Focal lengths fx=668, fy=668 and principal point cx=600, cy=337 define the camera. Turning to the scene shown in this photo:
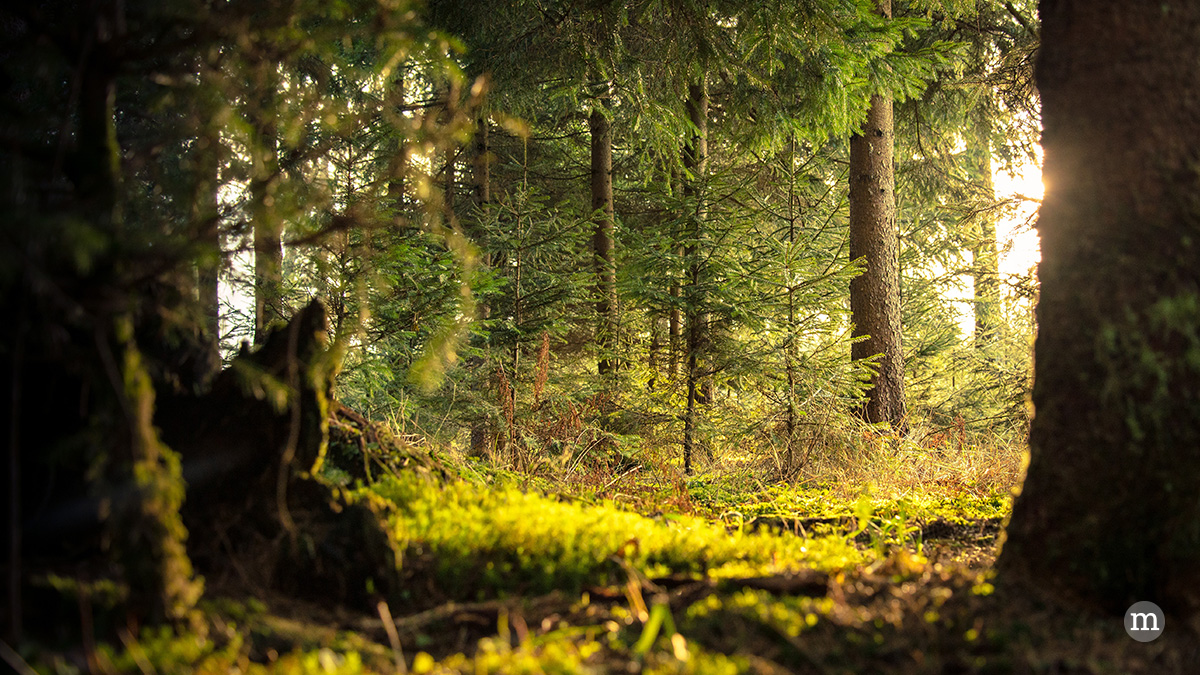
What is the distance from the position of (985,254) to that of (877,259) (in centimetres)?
126

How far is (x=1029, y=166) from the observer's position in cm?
1129

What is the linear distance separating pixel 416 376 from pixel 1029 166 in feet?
39.7

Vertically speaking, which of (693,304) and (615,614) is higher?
(693,304)

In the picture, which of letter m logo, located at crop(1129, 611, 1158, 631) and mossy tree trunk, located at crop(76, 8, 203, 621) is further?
letter m logo, located at crop(1129, 611, 1158, 631)

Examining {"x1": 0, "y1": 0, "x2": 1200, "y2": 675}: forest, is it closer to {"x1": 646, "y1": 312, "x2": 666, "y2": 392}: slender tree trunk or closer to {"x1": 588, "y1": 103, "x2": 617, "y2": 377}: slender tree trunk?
{"x1": 646, "y1": 312, "x2": 666, "y2": 392}: slender tree trunk

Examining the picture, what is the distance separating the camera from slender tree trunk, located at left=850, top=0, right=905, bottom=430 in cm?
862

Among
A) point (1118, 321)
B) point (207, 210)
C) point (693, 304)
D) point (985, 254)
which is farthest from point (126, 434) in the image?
point (985, 254)

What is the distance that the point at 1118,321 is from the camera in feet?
7.27

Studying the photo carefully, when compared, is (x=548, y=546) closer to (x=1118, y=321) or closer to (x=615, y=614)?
(x=615, y=614)

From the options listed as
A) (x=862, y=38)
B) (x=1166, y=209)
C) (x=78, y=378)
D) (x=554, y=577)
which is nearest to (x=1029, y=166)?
(x=862, y=38)

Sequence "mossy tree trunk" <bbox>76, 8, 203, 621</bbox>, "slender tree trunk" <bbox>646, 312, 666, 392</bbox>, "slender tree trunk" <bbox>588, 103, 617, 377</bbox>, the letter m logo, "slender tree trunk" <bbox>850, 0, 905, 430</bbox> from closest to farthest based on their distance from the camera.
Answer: "mossy tree trunk" <bbox>76, 8, 203, 621</bbox>
the letter m logo
"slender tree trunk" <bbox>646, 312, 666, 392</bbox>
"slender tree trunk" <bbox>850, 0, 905, 430</bbox>
"slender tree trunk" <bbox>588, 103, 617, 377</bbox>

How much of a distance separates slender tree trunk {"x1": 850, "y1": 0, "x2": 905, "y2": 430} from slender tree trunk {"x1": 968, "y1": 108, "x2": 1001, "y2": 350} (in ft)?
3.45

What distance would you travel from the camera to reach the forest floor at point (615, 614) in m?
1.77

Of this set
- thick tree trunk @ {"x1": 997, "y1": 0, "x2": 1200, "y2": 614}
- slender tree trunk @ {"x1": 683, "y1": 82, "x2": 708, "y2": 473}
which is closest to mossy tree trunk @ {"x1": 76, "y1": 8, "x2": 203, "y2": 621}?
thick tree trunk @ {"x1": 997, "y1": 0, "x2": 1200, "y2": 614}
